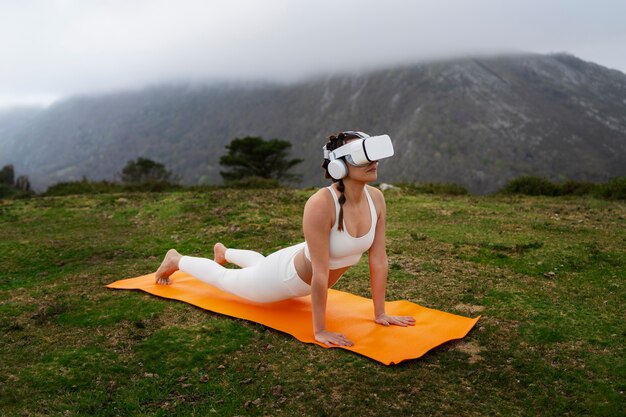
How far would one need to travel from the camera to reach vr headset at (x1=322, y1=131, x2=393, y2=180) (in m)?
4.20

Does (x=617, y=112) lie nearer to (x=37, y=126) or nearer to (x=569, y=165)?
(x=569, y=165)

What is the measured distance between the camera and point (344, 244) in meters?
4.47

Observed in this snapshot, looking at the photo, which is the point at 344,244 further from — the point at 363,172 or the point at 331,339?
the point at 331,339

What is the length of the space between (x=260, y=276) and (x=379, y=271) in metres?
1.11

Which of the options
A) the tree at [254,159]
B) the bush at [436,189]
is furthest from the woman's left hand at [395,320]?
the tree at [254,159]

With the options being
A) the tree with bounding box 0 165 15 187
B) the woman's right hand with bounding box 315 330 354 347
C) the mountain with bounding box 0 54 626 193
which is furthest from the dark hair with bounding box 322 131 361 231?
the mountain with bounding box 0 54 626 193

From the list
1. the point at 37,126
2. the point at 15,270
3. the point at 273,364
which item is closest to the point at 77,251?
the point at 15,270

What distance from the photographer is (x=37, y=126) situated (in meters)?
142

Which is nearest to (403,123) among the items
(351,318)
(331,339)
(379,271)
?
(351,318)

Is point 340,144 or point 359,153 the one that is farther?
point 340,144

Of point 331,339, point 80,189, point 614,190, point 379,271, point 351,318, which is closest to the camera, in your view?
point 331,339

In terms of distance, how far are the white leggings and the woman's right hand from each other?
51 centimetres

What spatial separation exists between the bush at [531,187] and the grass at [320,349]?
7.50m

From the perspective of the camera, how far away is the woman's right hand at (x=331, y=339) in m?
4.31
